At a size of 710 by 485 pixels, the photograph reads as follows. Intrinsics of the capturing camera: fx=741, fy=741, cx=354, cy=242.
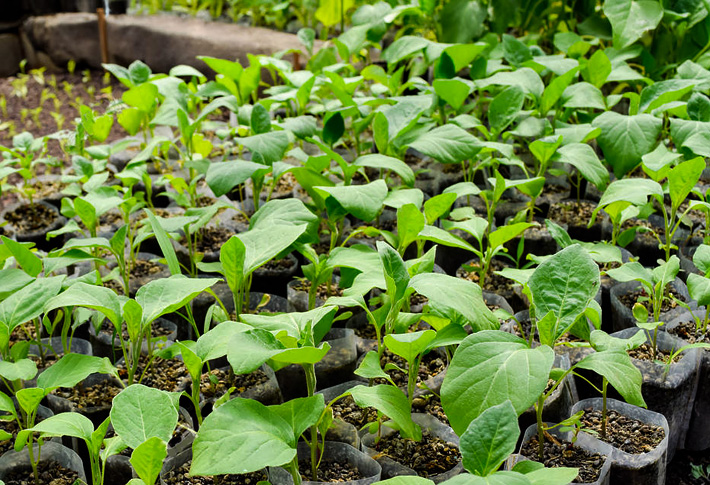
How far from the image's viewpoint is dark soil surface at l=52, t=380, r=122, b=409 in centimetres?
121

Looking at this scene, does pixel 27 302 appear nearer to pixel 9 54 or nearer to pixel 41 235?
pixel 41 235

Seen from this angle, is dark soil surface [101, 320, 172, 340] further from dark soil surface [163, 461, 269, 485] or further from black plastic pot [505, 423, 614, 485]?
black plastic pot [505, 423, 614, 485]

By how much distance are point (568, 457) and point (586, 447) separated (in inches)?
1.3

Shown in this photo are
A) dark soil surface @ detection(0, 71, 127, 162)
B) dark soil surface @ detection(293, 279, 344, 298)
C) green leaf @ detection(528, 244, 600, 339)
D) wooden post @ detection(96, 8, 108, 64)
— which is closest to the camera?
green leaf @ detection(528, 244, 600, 339)

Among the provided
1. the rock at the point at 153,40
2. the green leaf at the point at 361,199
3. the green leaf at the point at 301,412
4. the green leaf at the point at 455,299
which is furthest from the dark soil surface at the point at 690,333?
the rock at the point at 153,40

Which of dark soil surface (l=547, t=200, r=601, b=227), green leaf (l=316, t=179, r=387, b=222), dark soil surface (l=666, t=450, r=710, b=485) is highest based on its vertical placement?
green leaf (l=316, t=179, r=387, b=222)

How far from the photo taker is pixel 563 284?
0.98m

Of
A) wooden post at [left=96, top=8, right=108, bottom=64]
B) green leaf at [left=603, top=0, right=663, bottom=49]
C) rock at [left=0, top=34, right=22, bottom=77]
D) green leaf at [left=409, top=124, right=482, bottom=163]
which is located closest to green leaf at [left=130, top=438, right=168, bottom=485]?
green leaf at [left=409, top=124, right=482, bottom=163]

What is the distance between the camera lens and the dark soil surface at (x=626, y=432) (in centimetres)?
107

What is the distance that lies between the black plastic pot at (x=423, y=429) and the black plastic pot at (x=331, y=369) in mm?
181

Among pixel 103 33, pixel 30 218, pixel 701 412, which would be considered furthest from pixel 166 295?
pixel 103 33

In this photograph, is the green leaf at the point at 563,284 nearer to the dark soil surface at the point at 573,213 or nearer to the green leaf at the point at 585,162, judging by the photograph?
the green leaf at the point at 585,162

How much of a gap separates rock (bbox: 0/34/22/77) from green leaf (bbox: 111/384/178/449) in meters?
3.99

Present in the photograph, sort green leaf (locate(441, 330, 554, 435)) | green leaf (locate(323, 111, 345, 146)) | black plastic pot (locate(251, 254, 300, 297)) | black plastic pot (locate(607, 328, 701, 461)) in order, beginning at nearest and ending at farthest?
green leaf (locate(441, 330, 554, 435))
black plastic pot (locate(607, 328, 701, 461))
black plastic pot (locate(251, 254, 300, 297))
green leaf (locate(323, 111, 345, 146))
